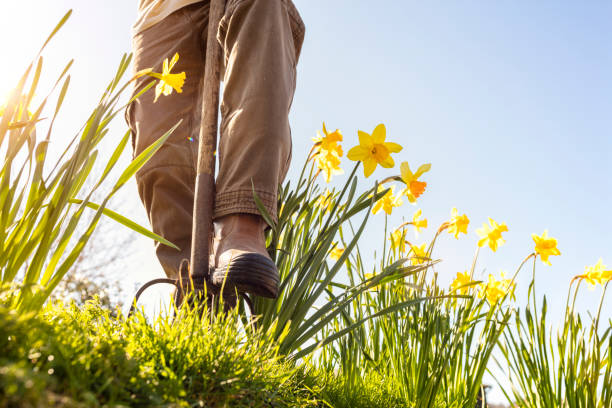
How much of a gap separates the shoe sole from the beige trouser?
183 mm

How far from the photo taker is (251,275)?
1.01 meters

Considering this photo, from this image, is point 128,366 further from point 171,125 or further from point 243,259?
point 171,125

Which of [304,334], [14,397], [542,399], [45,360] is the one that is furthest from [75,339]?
[542,399]

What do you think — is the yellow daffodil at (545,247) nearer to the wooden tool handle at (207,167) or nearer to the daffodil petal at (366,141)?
the daffodil petal at (366,141)

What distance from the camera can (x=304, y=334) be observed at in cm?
119

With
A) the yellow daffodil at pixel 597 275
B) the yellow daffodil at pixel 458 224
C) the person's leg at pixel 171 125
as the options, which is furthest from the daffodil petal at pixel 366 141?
the yellow daffodil at pixel 597 275

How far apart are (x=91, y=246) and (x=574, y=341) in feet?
25.9

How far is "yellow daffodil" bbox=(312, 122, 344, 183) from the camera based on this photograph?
1.70m

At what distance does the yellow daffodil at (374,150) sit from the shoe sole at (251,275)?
0.38m

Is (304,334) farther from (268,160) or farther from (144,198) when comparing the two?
(144,198)

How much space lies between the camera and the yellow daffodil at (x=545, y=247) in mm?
1946

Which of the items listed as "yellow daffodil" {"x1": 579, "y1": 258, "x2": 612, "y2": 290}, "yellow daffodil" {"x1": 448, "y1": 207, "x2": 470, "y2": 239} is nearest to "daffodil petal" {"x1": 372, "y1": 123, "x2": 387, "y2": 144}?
"yellow daffodil" {"x1": 448, "y1": 207, "x2": 470, "y2": 239}

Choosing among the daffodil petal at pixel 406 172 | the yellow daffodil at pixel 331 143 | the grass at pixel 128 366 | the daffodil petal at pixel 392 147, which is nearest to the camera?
the grass at pixel 128 366

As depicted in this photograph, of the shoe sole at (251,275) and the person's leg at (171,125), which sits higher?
the person's leg at (171,125)
